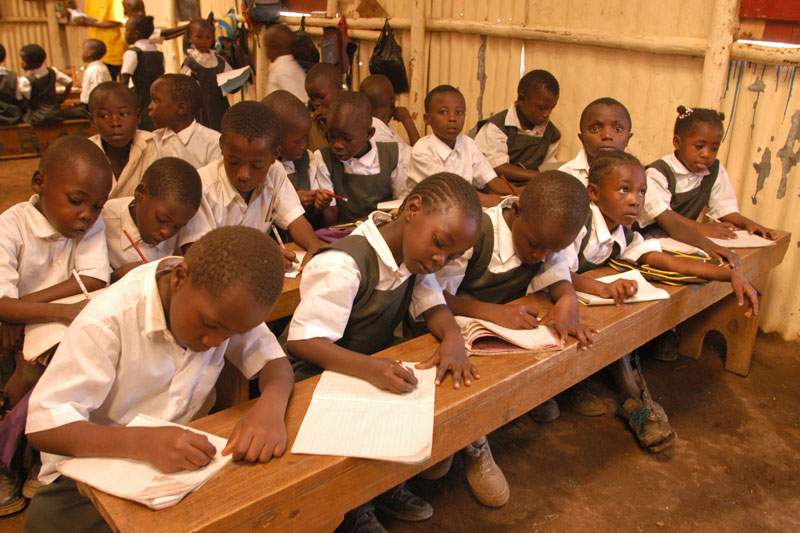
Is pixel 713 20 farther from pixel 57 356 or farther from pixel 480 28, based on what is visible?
pixel 57 356

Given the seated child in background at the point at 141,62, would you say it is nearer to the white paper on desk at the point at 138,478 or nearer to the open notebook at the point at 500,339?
the open notebook at the point at 500,339

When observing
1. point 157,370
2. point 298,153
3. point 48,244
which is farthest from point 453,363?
point 298,153

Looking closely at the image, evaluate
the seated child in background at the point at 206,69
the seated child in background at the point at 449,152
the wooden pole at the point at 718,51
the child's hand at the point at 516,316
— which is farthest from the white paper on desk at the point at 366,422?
the seated child in background at the point at 206,69

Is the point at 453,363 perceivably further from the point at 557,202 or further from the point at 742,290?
the point at 742,290

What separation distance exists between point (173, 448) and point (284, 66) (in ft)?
13.7

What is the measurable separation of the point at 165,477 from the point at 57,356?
1.13 ft

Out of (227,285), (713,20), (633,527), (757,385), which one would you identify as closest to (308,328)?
(227,285)

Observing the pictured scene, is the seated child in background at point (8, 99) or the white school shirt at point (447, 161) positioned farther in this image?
the seated child in background at point (8, 99)

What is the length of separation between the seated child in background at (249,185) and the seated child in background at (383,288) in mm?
624

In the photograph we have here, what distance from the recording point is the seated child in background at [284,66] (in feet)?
15.4

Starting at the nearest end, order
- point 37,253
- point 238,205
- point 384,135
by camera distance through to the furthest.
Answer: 1. point 37,253
2. point 238,205
3. point 384,135

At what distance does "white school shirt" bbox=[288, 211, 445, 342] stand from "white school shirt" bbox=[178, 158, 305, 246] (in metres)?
0.88

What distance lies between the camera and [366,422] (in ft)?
→ 4.22

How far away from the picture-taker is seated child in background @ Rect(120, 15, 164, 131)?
548cm
